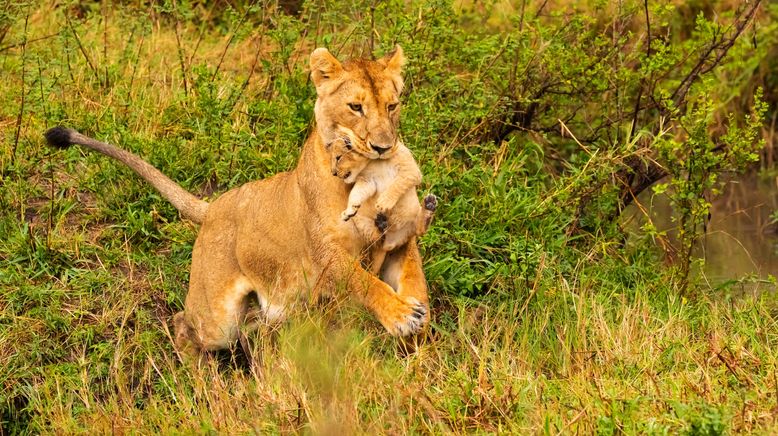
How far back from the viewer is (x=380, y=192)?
554cm

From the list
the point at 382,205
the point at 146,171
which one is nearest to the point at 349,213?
the point at 382,205

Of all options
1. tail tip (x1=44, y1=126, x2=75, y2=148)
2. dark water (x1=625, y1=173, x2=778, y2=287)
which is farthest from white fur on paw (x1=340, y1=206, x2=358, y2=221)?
dark water (x1=625, y1=173, x2=778, y2=287)

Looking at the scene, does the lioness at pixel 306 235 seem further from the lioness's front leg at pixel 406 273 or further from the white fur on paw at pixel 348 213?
the white fur on paw at pixel 348 213

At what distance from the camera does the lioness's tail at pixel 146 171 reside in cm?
682

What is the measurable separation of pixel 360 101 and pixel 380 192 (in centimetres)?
40

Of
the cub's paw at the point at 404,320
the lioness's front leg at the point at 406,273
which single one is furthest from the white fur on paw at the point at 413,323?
the lioness's front leg at the point at 406,273

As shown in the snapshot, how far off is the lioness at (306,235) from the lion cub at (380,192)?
63 mm

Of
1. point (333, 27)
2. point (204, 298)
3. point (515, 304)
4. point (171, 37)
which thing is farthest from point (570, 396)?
point (171, 37)

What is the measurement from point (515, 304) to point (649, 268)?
1.18m

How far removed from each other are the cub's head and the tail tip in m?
1.97

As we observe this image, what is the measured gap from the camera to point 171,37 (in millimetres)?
9453

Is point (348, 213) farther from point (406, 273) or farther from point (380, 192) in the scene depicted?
point (406, 273)

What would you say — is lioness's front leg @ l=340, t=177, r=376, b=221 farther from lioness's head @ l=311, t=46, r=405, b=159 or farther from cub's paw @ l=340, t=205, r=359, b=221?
lioness's head @ l=311, t=46, r=405, b=159

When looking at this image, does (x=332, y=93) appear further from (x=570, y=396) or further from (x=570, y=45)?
(x=570, y=45)
